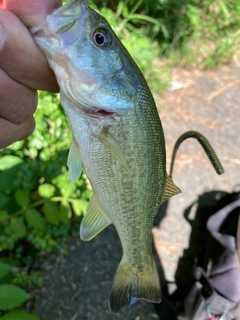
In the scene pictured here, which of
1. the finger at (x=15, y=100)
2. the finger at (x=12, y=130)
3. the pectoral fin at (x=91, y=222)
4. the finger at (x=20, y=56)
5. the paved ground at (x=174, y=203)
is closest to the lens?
the finger at (x=20, y=56)

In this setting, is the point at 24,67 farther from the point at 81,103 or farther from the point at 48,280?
the point at 48,280

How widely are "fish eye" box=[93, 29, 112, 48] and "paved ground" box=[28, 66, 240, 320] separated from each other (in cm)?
161

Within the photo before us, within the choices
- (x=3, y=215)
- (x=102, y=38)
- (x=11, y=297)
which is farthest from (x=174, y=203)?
(x=102, y=38)

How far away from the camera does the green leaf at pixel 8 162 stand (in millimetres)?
1713

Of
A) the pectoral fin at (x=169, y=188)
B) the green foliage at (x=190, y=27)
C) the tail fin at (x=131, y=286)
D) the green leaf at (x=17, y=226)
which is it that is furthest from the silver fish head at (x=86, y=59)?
the green foliage at (x=190, y=27)

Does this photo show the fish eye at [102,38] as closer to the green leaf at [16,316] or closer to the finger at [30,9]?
the finger at [30,9]

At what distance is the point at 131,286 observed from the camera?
1460 mm

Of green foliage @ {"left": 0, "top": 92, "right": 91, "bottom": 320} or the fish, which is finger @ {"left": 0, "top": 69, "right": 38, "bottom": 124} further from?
green foliage @ {"left": 0, "top": 92, "right": 91, "bottom": 320}

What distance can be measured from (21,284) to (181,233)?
1082mm

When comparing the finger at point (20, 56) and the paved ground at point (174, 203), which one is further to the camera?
the paved ground at point (174, 203)

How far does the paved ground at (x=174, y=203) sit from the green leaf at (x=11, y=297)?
2.35 feet

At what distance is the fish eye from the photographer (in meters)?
0.97

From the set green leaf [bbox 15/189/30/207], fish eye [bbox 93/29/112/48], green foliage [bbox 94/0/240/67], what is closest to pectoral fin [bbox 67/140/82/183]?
fish eye [bbox 93/29/112/48]

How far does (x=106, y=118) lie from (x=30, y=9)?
330mm
